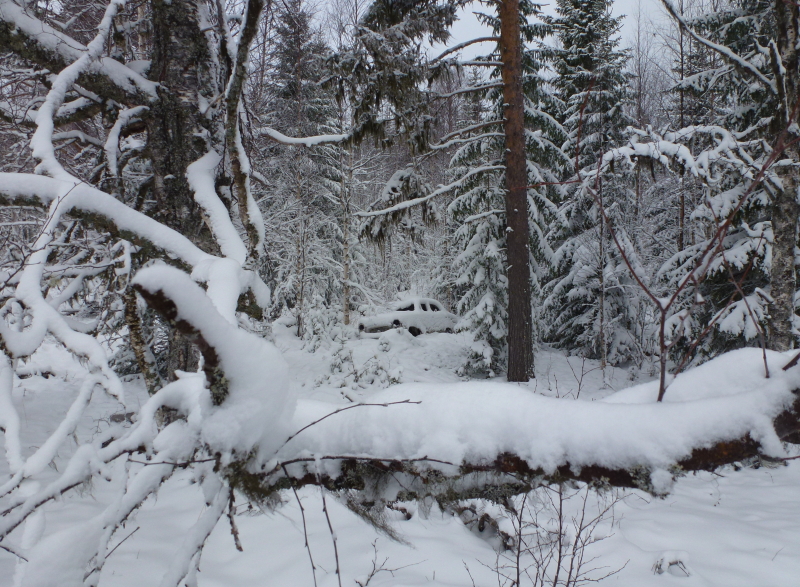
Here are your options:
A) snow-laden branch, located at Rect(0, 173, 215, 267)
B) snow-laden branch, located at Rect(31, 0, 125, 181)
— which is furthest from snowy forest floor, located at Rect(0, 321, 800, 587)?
snow-laden branch, located at Rect(31, 0, 125, 181)

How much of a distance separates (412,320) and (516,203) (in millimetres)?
6915

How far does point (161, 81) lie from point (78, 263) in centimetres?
178

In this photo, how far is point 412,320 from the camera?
14172mm

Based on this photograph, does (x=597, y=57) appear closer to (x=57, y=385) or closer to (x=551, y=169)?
(x=551, y=169)

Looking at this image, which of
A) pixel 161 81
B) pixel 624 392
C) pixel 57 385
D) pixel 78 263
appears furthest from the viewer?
pixel 57 385

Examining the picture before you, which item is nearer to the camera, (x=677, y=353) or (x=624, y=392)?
(x=624, y=392)

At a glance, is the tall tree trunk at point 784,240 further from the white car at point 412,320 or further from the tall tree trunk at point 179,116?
the white car at point 412,320

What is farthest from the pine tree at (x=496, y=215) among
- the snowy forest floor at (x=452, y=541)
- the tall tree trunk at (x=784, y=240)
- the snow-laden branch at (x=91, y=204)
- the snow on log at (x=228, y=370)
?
the snow on log at (x=228, y=370)

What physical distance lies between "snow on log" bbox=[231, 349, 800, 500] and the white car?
41.4 ft

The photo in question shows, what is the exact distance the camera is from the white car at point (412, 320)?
1409cm

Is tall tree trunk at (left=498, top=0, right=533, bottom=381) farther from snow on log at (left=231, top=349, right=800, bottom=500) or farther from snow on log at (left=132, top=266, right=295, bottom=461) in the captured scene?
snow on log at (left=132, top=266, right=295, bottom=461)

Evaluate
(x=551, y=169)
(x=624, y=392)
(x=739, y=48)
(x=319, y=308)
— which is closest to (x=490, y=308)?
(x=551, y=169)

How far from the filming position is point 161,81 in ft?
8.79

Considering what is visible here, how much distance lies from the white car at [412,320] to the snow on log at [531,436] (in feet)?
41.4
